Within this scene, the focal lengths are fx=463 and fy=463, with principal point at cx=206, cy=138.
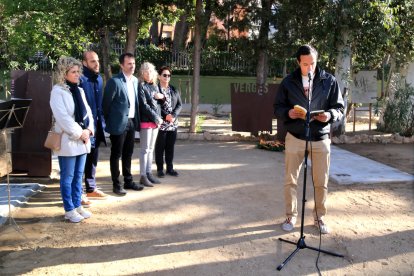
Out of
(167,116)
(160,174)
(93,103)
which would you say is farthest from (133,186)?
(93,103)

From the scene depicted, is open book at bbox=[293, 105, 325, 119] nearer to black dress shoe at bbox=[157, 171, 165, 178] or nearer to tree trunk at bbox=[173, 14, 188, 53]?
black dress shoe at bbox=[157, 171, 165, 178]

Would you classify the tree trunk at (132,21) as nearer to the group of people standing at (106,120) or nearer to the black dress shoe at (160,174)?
the group of people standing at (106,120)

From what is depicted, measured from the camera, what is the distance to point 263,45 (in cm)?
1125

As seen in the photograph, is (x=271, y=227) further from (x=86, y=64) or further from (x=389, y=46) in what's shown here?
(x=389, y=46)

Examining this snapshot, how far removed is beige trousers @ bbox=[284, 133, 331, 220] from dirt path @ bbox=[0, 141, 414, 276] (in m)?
0.38

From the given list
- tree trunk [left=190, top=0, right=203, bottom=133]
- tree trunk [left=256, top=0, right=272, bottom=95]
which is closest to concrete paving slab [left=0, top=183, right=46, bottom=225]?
tree trunk [left=190, top=0, right=203, bottom=133]

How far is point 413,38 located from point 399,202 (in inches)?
245

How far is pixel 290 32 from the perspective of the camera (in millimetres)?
11133

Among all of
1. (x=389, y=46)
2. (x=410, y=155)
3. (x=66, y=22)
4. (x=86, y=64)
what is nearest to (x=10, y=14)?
(x=66, y=22)

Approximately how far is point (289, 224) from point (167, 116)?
8.48 ft

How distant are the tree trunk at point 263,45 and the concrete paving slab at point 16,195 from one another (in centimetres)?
595

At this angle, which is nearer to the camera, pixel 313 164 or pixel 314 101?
pixel 314 101

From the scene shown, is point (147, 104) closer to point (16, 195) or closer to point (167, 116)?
point (167, 116)

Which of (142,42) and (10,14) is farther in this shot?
(142,42)
